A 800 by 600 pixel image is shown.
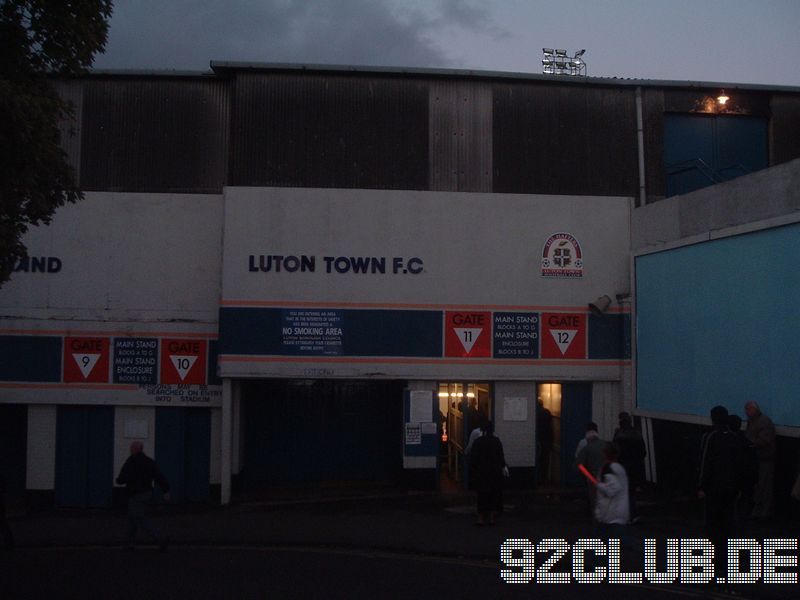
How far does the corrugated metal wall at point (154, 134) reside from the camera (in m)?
17.7

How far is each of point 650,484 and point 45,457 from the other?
1250 cm

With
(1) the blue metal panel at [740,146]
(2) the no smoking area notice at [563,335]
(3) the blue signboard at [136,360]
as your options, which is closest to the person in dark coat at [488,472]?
(2) the no smoking area notice at [563,335]

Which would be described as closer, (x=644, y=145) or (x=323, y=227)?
(x=323, y=227)

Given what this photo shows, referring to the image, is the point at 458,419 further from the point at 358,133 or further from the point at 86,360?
the point at 86,360

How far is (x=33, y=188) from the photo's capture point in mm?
10617

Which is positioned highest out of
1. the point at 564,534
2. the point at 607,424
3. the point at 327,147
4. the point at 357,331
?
the point at 327,147

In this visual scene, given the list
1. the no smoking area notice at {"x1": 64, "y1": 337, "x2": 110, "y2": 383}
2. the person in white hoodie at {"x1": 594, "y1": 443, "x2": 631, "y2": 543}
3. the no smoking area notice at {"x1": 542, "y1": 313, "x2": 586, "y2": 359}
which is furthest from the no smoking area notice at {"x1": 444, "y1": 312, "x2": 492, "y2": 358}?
the person in white hoodie at {"x1": 594, "y1": 443, "x2": 631, "y2": 543}

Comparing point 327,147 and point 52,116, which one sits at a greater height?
point 327,147

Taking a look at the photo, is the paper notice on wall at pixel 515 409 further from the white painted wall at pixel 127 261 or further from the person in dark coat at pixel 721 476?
the person in dark coat at pixel 721 476

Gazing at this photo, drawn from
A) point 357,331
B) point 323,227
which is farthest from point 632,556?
point 323,227

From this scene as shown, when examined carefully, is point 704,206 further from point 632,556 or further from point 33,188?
point 33,188

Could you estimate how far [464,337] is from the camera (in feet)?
53.9

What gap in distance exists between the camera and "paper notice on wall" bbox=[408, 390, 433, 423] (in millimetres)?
16484

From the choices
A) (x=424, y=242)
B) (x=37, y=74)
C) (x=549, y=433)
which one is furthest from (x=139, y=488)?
(x=549, y=433)
